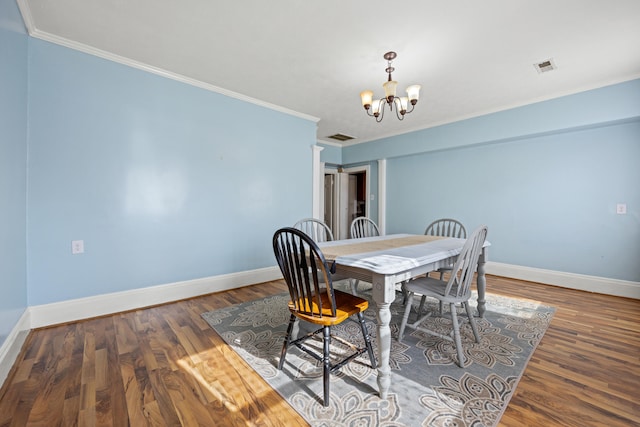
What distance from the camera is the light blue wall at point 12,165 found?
5.43 feet

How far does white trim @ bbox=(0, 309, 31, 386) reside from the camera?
1.61 m

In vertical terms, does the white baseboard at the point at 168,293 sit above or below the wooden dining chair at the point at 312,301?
below

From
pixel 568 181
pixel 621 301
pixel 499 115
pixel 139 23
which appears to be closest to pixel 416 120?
pixel 499 115

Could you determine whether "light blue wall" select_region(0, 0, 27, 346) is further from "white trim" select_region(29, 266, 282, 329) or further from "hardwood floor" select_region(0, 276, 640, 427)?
"hardwood floor" select_region(0, 276, 640, 427)

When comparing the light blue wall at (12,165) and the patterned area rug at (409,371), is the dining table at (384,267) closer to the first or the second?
the patterned area rug at (409,371)

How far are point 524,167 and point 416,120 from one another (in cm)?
168

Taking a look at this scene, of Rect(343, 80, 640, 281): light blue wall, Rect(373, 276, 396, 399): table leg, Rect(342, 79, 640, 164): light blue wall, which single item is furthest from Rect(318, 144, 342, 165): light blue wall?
Rect(373, 276, 396, 399): table leg

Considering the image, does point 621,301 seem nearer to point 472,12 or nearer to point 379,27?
point 472,12

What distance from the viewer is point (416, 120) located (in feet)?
14.2

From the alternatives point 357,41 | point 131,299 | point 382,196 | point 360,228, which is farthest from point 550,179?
point 131,299

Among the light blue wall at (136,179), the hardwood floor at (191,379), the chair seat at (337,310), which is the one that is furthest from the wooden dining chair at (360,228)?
the hardwood floor at (191,379)

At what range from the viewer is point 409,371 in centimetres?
168

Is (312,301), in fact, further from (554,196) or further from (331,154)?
(331,154)

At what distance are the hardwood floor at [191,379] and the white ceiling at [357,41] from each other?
96.2 inches
